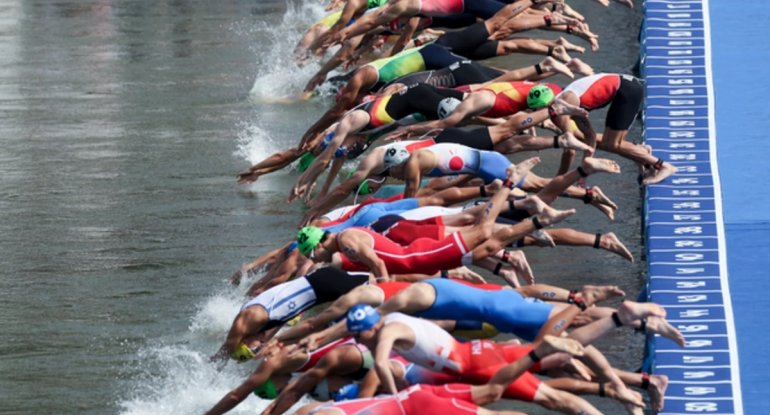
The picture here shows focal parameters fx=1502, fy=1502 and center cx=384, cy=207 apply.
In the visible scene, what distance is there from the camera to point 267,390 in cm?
1071

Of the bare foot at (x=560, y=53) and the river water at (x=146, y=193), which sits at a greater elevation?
the bare foot at (x=560, y=53)

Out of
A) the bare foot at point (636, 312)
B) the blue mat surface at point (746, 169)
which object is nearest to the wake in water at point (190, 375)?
the bare foot at point (636, 312)

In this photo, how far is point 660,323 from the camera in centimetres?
952

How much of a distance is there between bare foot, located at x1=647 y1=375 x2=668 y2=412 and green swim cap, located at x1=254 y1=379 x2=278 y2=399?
8.73 feet

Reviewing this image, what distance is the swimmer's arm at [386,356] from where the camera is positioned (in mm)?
9289

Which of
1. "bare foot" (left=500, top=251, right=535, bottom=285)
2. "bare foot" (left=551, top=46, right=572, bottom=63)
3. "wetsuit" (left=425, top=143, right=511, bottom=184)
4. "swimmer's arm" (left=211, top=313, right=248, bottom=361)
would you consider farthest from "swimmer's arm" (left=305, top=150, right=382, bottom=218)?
"bare foot" (left=551, top=46, right=572, bottom=63)

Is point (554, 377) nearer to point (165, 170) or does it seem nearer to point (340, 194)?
point (340, 194)

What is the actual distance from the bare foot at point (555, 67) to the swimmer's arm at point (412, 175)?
6.44 feet

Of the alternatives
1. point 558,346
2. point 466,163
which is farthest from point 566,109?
point 558,346

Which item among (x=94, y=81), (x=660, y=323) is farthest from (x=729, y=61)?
(x=94, y=81)

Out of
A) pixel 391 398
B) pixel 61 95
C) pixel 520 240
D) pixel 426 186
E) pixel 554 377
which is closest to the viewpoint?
pixel 391 398

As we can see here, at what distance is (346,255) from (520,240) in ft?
5.26

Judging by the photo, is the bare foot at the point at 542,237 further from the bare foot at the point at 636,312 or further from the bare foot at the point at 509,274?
the bare foot at the point at 636,312

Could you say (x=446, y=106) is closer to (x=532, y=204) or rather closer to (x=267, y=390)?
(x=532, y=204)
